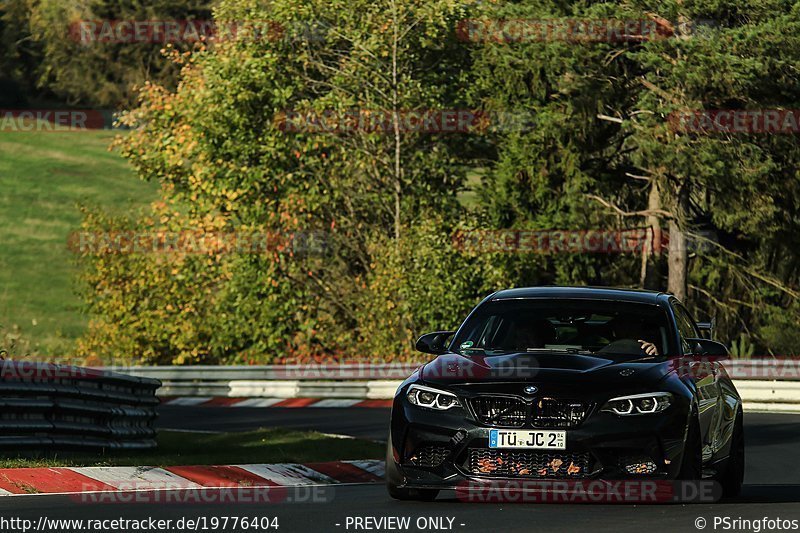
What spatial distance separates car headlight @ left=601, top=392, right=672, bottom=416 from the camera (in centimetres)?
1004

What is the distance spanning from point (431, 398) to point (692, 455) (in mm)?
1687

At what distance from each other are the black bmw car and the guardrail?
16085mm

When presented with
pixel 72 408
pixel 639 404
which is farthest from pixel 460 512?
pixel 72 408

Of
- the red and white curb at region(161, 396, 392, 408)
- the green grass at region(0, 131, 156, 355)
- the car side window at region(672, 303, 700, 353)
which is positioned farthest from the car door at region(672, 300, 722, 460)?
the green grass at region(0, 131, 156, 355)

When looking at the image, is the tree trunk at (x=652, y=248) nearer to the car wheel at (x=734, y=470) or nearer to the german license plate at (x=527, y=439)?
the car wheel at (x=734, y=470)

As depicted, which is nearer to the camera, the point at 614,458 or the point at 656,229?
the point at 614,458

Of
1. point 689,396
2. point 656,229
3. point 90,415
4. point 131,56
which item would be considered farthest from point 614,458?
point 131,56

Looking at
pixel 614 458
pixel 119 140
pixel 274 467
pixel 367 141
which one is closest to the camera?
pixel 614 458

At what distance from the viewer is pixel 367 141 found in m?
36.6

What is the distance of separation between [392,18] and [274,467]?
23179 millimetres

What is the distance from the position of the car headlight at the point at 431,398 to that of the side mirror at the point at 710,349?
2010 millimetres

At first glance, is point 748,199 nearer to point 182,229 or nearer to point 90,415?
point 182,229

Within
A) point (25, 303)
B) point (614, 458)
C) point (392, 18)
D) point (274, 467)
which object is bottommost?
point (25, 303)

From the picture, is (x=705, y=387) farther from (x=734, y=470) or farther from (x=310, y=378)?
(x=310, y=378)
